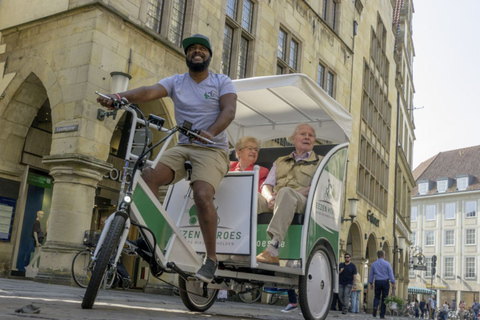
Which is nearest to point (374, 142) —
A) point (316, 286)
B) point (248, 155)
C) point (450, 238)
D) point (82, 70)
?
point (82, 70)

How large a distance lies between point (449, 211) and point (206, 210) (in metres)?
66.4

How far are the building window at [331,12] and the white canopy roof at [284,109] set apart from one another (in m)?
14.8

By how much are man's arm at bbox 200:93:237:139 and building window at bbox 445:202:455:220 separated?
65313 millimetres

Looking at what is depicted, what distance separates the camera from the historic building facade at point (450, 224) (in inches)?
2479

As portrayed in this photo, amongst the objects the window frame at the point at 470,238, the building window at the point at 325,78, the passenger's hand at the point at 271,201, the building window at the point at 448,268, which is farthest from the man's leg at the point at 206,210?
the building window at the point at 448,268

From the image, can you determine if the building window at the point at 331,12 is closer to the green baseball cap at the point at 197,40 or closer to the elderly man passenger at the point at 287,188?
the elderly man passenger at the point at 287,188

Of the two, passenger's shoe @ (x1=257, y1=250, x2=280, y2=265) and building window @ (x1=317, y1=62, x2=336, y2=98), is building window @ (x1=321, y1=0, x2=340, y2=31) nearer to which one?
building window @ (x1=317, y1=62, x2=336, y2=98)

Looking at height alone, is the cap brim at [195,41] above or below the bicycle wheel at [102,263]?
above

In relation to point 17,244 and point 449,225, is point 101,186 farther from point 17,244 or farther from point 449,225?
point 449,225

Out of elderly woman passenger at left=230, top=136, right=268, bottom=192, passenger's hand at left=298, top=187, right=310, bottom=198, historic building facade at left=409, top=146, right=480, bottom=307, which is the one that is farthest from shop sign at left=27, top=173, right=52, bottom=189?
historic building facade at left=409, top=146, right=480, bottom=307

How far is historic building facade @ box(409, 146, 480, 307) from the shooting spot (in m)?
63.0

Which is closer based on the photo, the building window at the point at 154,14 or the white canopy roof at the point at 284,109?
the white canopy roof at the point at 284,109

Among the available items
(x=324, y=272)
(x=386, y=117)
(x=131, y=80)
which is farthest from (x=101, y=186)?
(x=386, y=117)

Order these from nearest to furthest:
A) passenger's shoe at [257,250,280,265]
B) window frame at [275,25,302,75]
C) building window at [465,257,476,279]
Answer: passenger's shoe at [257,250,280,265] → window frame at [275,25,302,75] → building window at [465,257,476,279]
